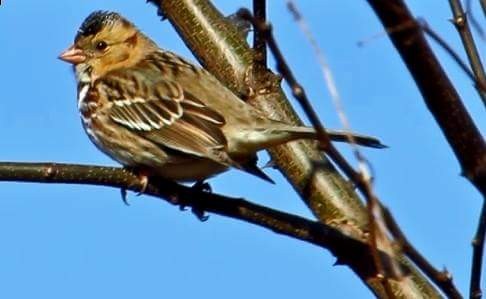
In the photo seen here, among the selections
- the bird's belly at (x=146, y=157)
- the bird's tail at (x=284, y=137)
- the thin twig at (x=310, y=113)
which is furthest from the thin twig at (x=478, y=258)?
the bird's belly at (x=146, y=157)

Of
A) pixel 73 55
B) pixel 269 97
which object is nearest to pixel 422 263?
pixel 269 97

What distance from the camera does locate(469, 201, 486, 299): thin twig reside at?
239 cm

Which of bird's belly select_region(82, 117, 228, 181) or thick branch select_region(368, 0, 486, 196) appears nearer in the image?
thick branch select_region(368, 0, 486, 196)

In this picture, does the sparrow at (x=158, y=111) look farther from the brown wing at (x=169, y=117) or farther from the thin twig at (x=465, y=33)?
the thin twig at (x=465, y=33)

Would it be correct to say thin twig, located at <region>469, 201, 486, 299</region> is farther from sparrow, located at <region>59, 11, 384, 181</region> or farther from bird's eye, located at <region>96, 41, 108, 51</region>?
bird's eye, located at <region>96, 41, 108, 51</region>

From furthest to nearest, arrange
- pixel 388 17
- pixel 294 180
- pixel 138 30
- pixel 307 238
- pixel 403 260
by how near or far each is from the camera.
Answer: pixel 138 30 → pixel 294 180 → pixel 403 260 → pixel 307 238 → pixel 388 17

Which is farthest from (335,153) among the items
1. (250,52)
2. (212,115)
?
(212,115)

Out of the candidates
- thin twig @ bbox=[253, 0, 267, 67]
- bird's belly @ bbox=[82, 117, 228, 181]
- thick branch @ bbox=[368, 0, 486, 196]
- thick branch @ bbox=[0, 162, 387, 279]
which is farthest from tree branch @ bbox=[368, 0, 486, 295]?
bird's belly @ bbox=[82, 117, 228, 181]

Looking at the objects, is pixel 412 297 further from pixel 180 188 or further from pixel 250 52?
pixel 250 52

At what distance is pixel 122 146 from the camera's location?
5141 millimetres

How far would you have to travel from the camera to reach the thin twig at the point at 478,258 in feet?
7.83

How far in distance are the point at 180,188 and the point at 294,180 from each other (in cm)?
50

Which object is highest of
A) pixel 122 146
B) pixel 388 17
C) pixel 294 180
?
pixel 122 146

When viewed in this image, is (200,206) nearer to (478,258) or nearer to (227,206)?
(227,206)
